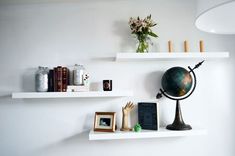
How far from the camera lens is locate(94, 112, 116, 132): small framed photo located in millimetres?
1782

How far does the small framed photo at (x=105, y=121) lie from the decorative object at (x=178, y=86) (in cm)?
45

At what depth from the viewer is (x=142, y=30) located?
1.82 meters

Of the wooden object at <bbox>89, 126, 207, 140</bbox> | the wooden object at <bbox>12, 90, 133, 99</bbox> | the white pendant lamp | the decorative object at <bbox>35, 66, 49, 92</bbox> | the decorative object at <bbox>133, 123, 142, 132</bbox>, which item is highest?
the white pendant lamp

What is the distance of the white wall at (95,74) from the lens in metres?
1.89

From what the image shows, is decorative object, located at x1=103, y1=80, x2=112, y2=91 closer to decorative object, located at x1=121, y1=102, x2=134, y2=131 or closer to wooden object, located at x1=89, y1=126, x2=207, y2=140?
decorative object, located at x1=121, y1=102, x2=134, y2=131

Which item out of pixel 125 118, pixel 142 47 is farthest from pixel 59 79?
pixel 142 47

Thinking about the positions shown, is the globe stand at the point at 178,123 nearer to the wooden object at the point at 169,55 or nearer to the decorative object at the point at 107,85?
the wooden object at the point at 169,55

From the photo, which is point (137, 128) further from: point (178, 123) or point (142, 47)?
point (142, 47)

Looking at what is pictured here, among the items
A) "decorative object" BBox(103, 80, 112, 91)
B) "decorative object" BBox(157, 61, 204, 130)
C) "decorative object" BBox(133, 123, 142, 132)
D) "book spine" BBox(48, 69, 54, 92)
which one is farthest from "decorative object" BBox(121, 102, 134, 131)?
"book spine" BBox(48, 69, 54, 92)

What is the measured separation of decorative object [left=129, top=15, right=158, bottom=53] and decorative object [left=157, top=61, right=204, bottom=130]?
11.6 inches

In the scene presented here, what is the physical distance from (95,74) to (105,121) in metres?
Answer: 0.42

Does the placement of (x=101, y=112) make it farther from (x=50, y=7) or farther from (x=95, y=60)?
(x=50, y=7)

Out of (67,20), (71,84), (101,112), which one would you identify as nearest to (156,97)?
(101,112)

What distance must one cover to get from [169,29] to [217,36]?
0.44 m
